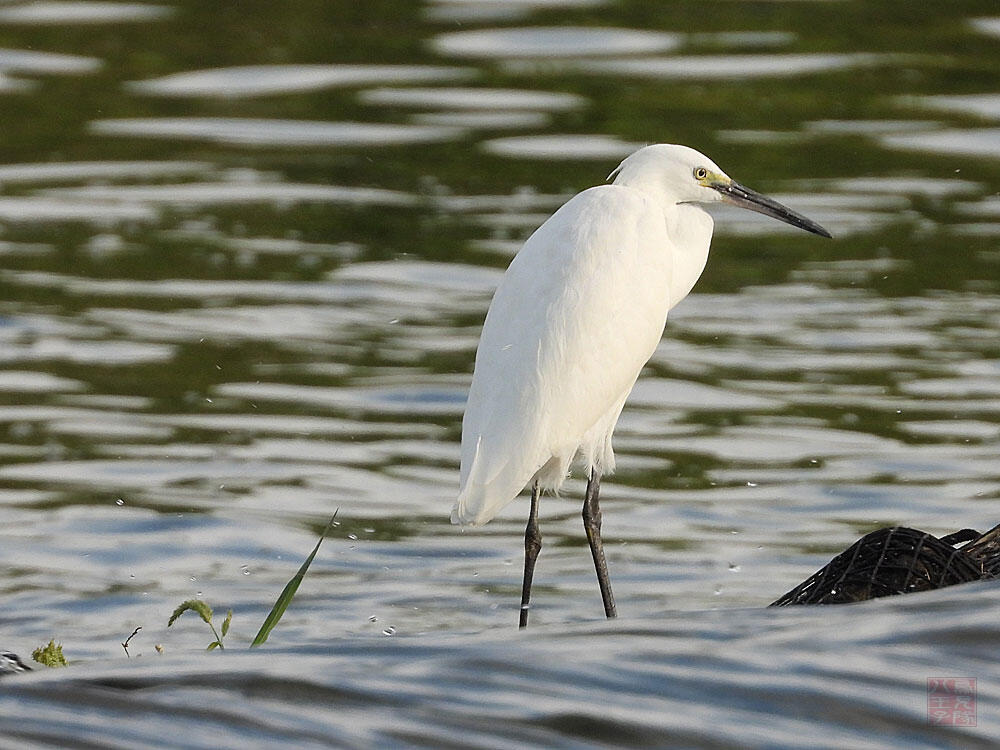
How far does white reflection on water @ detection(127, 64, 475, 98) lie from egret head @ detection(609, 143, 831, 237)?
918 cm

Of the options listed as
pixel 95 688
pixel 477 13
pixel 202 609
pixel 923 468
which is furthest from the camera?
pixel 477 13

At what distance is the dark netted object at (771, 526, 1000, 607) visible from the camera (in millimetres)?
5297

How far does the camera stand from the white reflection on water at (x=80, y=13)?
55.8 feet

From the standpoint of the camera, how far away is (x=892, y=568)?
5.33m

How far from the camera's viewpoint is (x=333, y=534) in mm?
7918

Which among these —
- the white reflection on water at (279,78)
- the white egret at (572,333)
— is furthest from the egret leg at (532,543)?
the white reflection on water at (279,78)

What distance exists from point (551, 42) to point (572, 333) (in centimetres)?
1067

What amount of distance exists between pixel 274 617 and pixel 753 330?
5955 millimetres

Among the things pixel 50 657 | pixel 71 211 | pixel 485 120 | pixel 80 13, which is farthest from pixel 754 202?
pixel 80 13

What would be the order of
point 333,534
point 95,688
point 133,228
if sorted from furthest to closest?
point 133,228, point 333,534, point 95,688

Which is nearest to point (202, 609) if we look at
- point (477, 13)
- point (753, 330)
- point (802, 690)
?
point (802, 690)

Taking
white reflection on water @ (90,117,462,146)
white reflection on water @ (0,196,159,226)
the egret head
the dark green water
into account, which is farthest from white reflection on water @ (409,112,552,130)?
the egret head

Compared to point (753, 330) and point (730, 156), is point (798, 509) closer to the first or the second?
point (753, 330)

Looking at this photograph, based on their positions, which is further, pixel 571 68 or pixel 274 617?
pixel 571 68
